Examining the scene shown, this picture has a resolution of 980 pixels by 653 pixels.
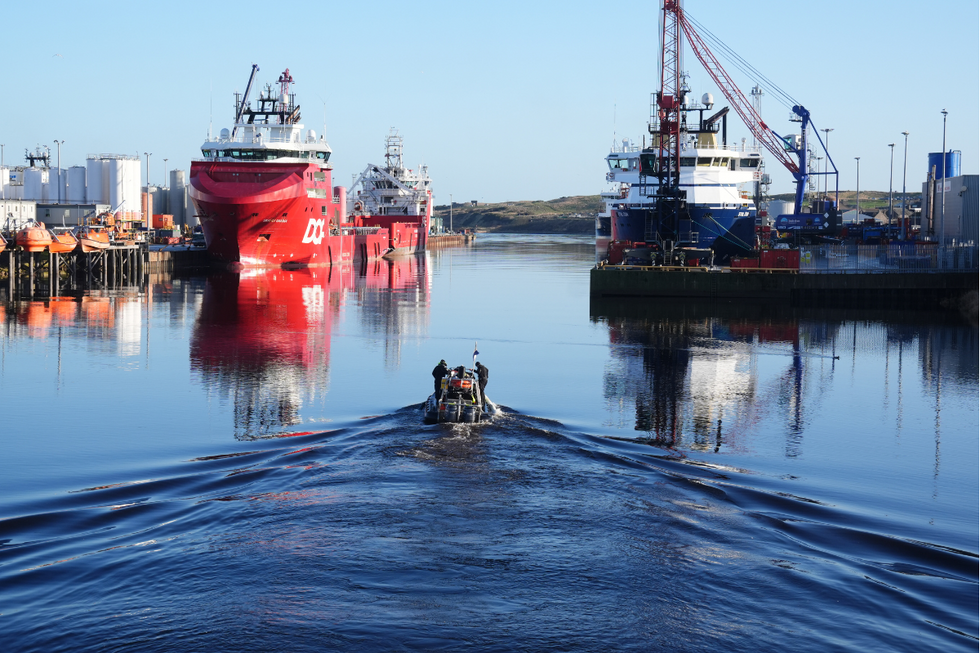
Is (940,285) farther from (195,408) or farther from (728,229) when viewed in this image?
(195,408)

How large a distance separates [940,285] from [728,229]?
678 inches

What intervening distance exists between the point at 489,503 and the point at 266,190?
60630mm

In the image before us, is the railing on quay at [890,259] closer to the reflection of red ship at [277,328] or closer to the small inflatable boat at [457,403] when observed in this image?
the reflection of red ship at [277,328]

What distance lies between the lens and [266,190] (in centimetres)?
7525

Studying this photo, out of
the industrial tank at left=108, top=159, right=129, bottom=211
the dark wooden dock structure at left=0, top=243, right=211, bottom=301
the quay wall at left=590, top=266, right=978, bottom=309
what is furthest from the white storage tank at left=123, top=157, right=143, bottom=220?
the quay wall at left=590, top=266, right=978, bottom=309

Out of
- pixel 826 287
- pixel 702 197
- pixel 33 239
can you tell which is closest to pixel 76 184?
pixel 33 239

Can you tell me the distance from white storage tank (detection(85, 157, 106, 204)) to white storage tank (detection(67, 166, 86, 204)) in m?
1.03

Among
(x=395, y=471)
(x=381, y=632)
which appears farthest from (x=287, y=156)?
(x=381, y=632)

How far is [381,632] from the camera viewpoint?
1355 cm

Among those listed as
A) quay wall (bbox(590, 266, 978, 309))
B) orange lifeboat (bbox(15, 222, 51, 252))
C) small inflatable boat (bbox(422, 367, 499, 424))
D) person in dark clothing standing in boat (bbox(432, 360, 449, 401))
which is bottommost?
small inflatable boat (bbox(422, 367, 499, 424))

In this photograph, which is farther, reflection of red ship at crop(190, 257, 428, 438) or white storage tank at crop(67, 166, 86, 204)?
white storage tank at crop(67, 166, 86, 204)

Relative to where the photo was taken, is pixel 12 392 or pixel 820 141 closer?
pixel 12 392

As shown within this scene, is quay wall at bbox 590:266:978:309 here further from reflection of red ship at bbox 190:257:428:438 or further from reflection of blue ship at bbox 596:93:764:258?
reflection of red ship at bbox 190:257:428:438

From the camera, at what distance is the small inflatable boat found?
25156 millimetres
